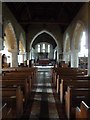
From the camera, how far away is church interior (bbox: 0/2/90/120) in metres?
4.56

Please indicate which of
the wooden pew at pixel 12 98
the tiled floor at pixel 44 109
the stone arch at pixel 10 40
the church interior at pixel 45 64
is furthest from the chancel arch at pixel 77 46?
the wooden pew at pixel 12 98

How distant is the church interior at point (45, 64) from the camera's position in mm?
4559

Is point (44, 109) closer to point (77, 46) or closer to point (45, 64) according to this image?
point (77, 46)

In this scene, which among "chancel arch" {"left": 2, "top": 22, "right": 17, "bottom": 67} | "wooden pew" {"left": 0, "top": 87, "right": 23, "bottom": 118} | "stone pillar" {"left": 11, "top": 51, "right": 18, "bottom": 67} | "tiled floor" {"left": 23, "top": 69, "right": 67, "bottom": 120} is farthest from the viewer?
"stone pillar" {"left": 11, "top": 51, "right": 18, "bottom": 67}

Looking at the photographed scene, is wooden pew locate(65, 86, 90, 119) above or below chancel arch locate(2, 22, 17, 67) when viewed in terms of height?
below

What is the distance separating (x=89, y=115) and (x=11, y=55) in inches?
560

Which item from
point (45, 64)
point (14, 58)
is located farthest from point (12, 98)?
point (45, 64)

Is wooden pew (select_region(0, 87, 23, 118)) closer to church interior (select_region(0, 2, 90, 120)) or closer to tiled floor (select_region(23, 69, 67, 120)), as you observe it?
church interior (select_region(0, 2, 90, 120))

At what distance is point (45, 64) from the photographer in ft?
88.8

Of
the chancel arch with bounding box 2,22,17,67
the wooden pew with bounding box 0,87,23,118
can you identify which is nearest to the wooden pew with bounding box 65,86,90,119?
the wooden pew with bounding box 0,87,23,118

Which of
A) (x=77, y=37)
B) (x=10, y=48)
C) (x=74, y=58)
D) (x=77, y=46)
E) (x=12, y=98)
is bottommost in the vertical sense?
(x=12, y=98)

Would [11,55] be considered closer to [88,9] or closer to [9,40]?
[9,40]

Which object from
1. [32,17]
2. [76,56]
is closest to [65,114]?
[76,56]

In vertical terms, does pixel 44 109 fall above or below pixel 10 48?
below
